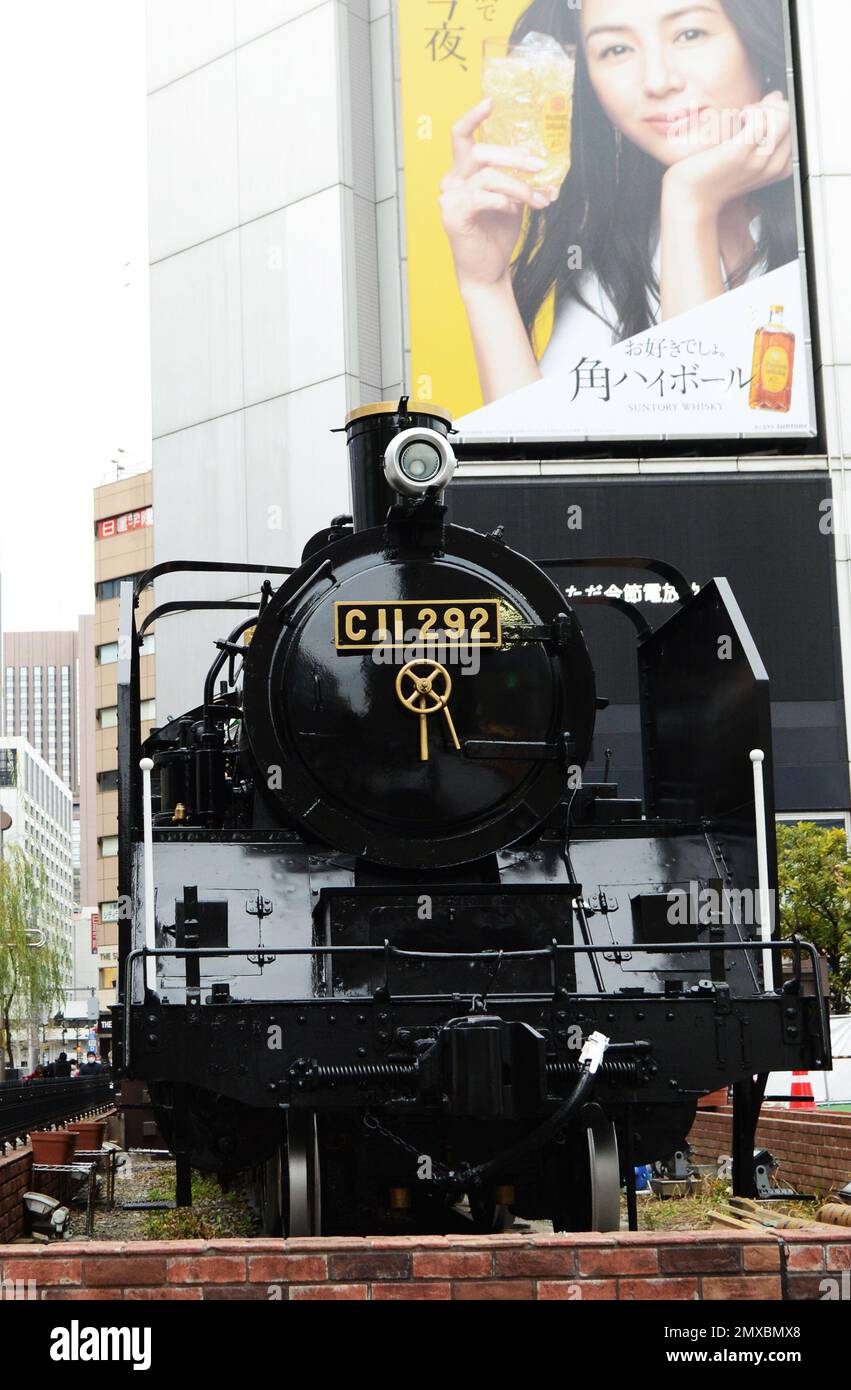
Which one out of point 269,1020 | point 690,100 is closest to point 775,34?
point 690,100

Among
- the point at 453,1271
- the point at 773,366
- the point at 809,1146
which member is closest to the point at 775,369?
the point at 773,366

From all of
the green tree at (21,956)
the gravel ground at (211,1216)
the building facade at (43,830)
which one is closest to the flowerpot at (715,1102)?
the gravel ground at (211,1216)

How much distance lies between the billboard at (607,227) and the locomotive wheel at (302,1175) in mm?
20318

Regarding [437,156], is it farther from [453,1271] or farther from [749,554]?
[453,1271]

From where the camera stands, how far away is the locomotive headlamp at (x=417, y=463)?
6957 millimetres

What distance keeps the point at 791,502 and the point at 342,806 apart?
19.8 m

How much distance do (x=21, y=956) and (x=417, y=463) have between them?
44198 millimetres

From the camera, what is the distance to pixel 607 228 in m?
25.6

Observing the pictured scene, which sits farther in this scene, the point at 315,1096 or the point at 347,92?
the point at 347,92

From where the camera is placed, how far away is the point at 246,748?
7.02m

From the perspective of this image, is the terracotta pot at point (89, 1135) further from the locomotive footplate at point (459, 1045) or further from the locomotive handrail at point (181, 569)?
the locomotive footplate at point (459, 1045)

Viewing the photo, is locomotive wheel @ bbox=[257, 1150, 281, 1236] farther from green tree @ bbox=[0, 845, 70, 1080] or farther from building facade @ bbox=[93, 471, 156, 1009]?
building facade @ bbox=[93, 471, 156, 1009]
